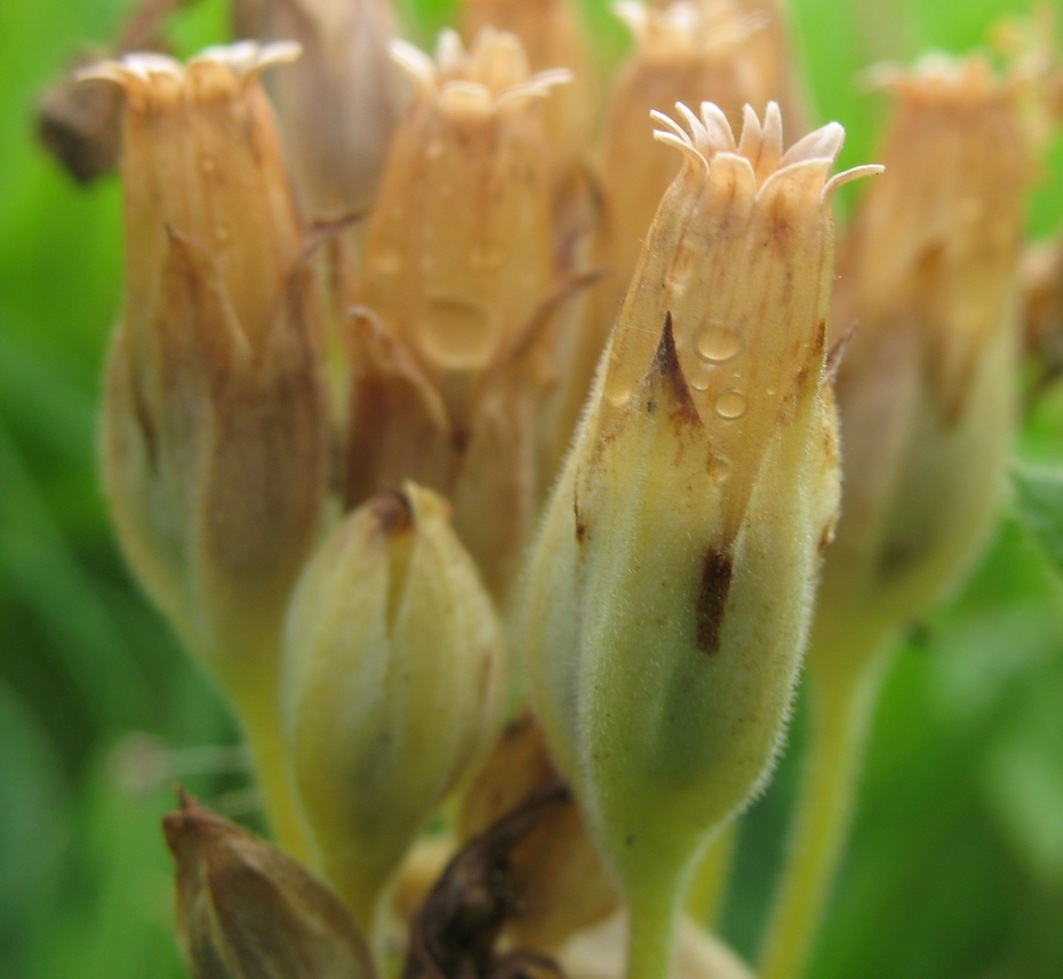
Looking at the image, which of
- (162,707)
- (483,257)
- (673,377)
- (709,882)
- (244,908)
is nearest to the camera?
(673,377)

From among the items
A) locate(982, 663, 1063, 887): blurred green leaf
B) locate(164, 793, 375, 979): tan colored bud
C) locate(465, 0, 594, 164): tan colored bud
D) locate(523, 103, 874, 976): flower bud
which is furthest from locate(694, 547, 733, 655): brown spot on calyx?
locate(982, 663, 1063, 887): blurred green leaf

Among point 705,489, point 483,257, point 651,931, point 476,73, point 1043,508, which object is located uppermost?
point 476,73

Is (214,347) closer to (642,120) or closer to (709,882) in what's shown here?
(642,120)

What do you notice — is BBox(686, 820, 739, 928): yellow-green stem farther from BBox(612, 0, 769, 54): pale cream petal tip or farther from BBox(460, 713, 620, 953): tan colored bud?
BBox(612, 0, 769, 54): pale cream petal tip

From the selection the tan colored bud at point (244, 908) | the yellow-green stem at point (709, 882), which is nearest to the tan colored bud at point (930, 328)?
the yellow-green stem at point (709, 882)

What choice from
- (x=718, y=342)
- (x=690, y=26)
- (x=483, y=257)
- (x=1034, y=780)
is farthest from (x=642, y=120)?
(x=1034, y=780)

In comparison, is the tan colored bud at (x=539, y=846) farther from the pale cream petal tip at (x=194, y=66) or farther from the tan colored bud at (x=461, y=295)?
the pale cream petal tip at (x=194, y=66)
